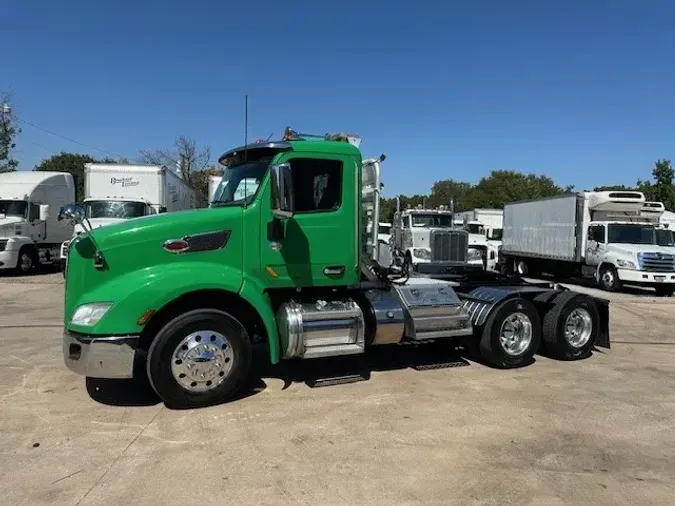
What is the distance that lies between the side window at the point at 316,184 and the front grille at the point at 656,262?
47.0ft

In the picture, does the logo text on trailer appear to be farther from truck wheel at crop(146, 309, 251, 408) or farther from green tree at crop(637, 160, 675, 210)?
green tree at crop(637, 160, 675, 210)

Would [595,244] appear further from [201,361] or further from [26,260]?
[26,260]

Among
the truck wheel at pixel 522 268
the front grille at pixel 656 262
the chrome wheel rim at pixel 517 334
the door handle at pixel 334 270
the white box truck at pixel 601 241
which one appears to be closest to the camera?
the door handle at pixel 334 270

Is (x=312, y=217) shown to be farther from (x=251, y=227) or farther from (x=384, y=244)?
(x=384, y=244)

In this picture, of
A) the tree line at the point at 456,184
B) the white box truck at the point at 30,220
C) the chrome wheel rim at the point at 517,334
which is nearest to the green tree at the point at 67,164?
the tree line at the point at 456,184

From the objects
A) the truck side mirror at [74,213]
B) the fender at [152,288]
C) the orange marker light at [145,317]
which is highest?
the truck side mirror at [74,213]

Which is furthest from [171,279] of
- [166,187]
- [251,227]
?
[166,187]

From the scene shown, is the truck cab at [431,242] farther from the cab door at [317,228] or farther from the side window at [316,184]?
the side window at [316,184]

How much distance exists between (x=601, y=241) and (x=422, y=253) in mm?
5939

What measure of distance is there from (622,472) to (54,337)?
7965 millimetres

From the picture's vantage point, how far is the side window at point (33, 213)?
20.2 metres

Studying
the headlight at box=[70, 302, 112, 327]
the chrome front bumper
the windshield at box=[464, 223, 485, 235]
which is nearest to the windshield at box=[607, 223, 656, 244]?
the windshield at box=[464, 223, 485, 235]

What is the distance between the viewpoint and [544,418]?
17.6ft

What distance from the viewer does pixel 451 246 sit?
14.5 meters
